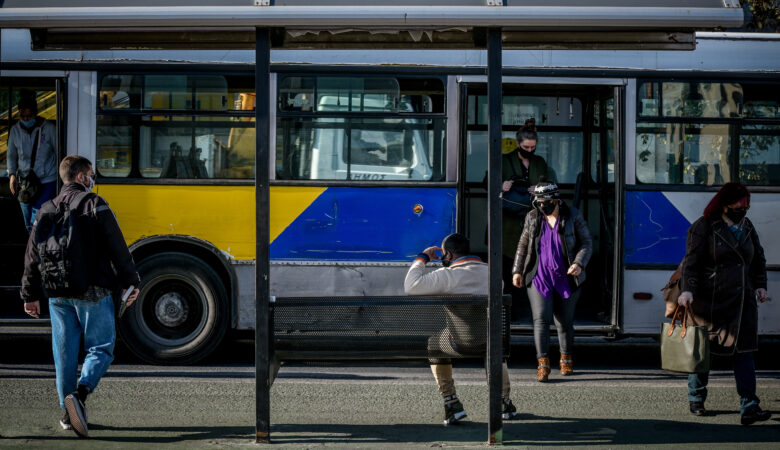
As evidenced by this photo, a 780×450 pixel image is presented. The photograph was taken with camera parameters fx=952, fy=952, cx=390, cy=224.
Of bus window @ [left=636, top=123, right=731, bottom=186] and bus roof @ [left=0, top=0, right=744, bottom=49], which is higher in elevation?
bus roof @ [left=0, top=0, right=744, bottom=49]

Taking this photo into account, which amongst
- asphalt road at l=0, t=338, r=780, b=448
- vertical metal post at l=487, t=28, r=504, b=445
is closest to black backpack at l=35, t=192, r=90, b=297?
asphalt road at l=0, t=338, r=780, b=448

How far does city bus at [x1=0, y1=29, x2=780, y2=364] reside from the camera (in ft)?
28.9

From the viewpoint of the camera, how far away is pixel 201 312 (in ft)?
29.5

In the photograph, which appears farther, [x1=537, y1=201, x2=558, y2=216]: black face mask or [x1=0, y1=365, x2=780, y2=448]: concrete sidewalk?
[x1=537, y1=201, x2=558, y2=216]: black face mask

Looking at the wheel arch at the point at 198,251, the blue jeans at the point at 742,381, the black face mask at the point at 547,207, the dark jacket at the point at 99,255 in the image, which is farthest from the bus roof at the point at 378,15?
the wheel arch at the point at 198,251

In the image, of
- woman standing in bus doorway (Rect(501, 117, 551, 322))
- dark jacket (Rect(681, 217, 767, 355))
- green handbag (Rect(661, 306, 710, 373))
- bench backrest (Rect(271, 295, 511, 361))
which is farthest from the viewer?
woman standing in bus doorway (Rect(501, 117, 551, 322))

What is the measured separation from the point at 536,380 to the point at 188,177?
3687mm

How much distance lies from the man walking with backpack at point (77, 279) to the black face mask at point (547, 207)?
3.74 metres

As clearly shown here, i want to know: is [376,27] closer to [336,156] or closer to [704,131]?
[336,156]

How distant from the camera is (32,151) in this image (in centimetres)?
888

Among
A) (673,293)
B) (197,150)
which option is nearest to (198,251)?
(197,150)

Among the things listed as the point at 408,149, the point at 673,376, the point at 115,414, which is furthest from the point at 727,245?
the point at 115,414

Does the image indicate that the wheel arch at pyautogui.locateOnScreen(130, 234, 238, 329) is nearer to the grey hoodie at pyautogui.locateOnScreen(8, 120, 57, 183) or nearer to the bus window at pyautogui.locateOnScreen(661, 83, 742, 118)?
the grey hoodie at pyautogui.locateOnScreen(8, 120, 57, 183)

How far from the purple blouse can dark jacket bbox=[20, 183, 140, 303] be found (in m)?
3.67
